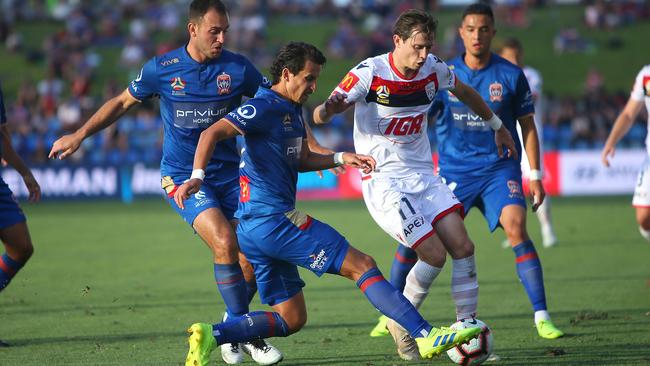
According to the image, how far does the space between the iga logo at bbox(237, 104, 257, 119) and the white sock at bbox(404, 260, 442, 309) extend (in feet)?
6.39

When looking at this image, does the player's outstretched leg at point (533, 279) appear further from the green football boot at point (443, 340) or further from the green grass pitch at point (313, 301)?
the green football boot at point (443, 340)

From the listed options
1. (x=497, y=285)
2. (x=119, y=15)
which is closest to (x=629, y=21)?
(x=119, y=15)

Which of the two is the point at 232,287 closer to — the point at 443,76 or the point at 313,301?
the point at 443,76

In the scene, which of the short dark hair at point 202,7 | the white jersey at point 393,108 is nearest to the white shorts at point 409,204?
the white jersey at point 393,108

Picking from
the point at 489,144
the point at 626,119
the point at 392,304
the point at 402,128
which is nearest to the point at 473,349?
the point at 392,304

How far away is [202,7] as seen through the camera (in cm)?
723

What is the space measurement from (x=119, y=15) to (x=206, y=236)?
31.1 meters

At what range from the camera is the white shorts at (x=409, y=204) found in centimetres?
680

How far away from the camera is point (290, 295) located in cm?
632

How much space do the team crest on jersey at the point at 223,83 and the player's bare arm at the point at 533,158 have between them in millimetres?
2576

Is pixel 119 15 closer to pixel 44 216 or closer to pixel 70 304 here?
pixel 44 216

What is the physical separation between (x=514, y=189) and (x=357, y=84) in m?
2.00

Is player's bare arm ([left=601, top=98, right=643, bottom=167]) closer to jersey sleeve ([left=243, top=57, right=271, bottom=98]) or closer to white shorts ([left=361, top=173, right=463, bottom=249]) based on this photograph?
white shorts ([left=361, top=173, right=463, bottom=249])

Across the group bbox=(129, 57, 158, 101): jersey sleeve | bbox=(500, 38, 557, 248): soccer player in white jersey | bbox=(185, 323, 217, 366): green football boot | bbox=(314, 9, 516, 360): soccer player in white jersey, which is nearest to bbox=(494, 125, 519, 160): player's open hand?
bbox=(314, 9, 516, 360): soccer player in white jersey
